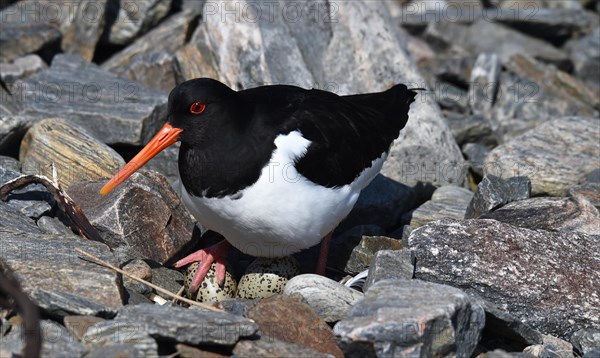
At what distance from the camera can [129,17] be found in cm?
1098

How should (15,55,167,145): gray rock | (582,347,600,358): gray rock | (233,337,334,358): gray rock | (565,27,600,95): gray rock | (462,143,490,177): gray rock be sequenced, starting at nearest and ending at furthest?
(233,337,334,358): gray rock, (582,347,600,358): gray rock, (15,55,167,145): gray rock, (462,143,490,177): gray rock, (565,27,600,95): gray rock

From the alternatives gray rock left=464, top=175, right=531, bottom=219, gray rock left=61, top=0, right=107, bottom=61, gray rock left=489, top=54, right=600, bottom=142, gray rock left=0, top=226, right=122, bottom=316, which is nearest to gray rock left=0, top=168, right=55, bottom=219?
gray rock left=0, top=226, right=122, bottom=316

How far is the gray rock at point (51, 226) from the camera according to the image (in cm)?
714

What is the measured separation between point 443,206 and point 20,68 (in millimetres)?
4549

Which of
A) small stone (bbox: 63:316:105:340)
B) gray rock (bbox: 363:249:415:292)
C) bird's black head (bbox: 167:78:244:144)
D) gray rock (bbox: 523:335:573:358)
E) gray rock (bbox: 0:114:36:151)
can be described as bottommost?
gray rock (bbox: 523:335:573:358)

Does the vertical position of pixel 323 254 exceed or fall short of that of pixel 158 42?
it falls short

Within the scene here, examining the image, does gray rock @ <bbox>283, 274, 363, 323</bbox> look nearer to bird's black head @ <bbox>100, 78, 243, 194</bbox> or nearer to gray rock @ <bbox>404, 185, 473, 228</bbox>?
bird's black head @ <bbox>100, 78, 243, 194</bbox>

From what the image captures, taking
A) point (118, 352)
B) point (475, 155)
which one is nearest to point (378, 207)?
point (475, 155)

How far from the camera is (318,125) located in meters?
7.18

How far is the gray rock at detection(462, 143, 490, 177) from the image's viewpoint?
30.5ft

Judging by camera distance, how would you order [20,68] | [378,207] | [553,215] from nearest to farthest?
[553,215] < [378,207] < [20,68]

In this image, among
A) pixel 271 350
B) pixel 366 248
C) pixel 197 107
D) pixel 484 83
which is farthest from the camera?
pixel 484 83

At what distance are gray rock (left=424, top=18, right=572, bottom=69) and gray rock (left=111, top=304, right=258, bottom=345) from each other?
307 inches

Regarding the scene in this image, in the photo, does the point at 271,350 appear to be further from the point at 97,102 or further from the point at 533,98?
the point at 533,98
